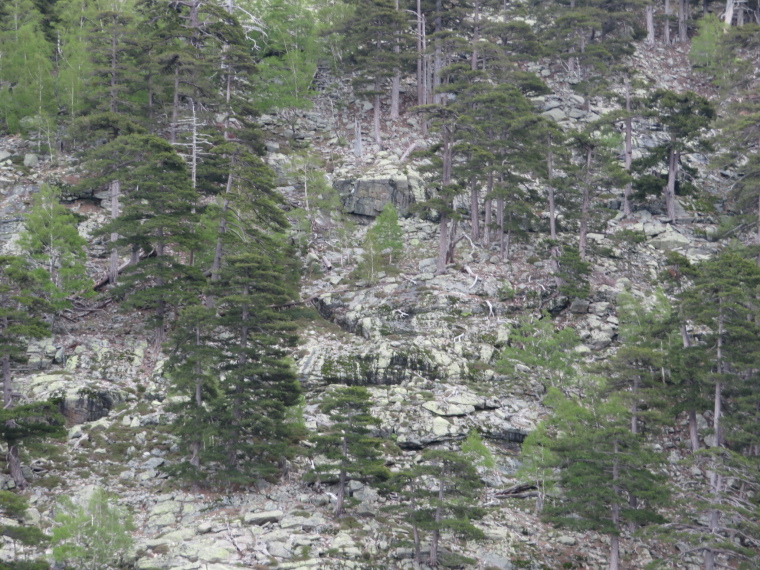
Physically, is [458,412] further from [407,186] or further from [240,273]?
[407,186]

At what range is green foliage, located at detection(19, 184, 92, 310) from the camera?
33.7m

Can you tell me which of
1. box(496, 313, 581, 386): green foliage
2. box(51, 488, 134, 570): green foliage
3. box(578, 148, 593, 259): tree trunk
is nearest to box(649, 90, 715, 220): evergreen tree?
box(578, 148, 593, 259): tree trunk

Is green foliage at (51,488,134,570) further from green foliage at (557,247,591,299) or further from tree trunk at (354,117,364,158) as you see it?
tree trunk at (354,117,364,158)

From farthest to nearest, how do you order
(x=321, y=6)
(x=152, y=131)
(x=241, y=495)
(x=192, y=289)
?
(x=321, y=6)
(x=152, y=131)
(x=192, y=289)
(x=241, y=495)

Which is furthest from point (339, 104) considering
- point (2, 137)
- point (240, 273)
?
point (240, 273)

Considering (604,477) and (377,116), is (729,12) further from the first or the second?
(604,477)

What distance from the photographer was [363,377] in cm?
3462

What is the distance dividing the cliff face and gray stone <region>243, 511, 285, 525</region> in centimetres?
9

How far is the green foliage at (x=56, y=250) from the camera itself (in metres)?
33.7

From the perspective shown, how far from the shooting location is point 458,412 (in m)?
32.5

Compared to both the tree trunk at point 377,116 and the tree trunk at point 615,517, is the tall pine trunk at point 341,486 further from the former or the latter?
the tree trunk at point 377,116

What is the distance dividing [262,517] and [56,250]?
18748 millimetres

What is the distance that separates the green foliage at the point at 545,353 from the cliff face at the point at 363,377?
2.58ft

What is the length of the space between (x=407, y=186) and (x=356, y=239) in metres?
5.93
